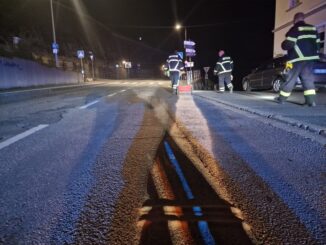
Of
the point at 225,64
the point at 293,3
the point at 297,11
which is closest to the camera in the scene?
the point at 225,64

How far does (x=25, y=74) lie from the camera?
845 inches

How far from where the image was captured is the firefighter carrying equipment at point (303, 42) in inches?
258

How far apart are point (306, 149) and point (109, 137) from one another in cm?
288

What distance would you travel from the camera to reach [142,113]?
7004 millimetres

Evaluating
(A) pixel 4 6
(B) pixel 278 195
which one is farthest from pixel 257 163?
(A) pixel 4 6

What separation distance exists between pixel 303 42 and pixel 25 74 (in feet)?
67.5

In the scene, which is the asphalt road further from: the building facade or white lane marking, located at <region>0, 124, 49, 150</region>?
the building facade

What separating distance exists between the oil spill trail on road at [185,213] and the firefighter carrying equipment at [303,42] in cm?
518

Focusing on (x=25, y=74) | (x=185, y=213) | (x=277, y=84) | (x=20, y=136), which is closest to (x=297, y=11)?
(x=277, y=84)

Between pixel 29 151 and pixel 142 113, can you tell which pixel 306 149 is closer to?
pixel 29 151

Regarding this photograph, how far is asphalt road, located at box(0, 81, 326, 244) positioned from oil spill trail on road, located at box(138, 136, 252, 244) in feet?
0.15

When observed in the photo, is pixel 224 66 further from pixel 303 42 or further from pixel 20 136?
pixel 20 136

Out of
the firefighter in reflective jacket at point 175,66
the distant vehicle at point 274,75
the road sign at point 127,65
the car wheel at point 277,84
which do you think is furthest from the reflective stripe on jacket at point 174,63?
the road sign at point 127,65

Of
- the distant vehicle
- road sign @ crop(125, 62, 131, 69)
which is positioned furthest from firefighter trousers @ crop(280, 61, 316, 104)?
road sign @ crop(125, 62, 131, 69)
